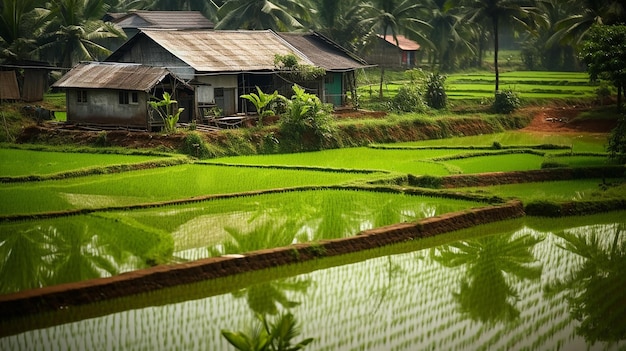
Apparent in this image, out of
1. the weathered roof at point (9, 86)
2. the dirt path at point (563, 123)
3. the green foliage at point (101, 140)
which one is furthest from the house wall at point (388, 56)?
the green foliage at point (101, 140)

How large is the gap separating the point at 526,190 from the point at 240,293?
8607mm

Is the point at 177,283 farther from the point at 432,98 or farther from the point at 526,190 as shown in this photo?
the point at 432,98

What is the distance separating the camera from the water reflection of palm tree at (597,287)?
352 inches

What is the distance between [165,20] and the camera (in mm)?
35188

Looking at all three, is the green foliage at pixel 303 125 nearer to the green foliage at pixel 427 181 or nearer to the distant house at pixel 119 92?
the distant house at pixel 119 92

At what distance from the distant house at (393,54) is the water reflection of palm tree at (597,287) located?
2747 cm

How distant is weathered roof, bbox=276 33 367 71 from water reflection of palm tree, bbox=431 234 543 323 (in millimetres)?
14166

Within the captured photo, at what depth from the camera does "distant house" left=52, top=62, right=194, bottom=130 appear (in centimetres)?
2194

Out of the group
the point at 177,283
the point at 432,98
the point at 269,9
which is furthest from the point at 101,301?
the point at 269,9

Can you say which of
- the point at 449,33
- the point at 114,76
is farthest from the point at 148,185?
the point at 449,33

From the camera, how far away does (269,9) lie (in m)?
31.0

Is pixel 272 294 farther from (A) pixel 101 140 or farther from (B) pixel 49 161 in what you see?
(A) pixel 101 140

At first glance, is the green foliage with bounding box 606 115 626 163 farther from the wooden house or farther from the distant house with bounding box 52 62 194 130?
the wooden house

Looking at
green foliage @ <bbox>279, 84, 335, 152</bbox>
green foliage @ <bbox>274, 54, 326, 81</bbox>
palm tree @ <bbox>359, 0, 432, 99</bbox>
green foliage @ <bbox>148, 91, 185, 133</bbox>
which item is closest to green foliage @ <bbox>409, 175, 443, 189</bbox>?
green foliage @ <bbox>279, 84, 335, 152</bbox>
